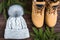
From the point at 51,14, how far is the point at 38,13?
0.29ft

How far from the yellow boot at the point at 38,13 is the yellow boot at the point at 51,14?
0.04 metres

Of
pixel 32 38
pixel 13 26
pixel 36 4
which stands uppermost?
pixel 36 4

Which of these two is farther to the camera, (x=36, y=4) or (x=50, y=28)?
(x=50, y=28)

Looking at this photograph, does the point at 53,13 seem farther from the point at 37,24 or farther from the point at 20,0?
the point at 20,0

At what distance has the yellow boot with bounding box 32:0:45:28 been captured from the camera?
1.03 m

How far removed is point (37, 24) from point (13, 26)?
0.55 feet

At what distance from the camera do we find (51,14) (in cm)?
106

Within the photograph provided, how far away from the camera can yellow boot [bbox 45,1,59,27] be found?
1.04m

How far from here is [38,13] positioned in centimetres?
105

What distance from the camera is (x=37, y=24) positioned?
3.58 feet

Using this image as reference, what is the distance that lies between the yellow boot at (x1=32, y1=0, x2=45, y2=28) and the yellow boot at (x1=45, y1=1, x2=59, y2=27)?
4 centimetres

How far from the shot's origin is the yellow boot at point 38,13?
1035mm

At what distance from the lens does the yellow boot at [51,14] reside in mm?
1044

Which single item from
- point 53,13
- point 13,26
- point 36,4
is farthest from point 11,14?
point 53,13
